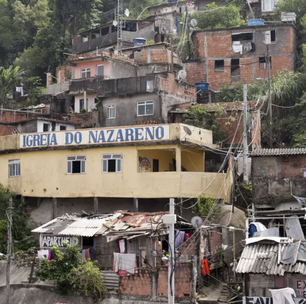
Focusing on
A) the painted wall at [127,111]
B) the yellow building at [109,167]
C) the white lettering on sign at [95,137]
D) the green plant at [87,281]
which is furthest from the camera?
the painted wall at [127,111]

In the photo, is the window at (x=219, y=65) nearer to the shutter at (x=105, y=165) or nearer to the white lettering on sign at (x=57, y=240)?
the shutter at (x=105, y=165)

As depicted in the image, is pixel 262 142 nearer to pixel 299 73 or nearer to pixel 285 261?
pixel 299 73

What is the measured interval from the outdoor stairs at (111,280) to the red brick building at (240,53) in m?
21.6

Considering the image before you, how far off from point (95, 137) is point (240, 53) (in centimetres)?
1629

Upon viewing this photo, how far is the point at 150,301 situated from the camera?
26.8 meters

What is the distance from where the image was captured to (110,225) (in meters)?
29.8

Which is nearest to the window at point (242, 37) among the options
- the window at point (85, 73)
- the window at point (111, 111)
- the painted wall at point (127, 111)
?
the window at point (85, 73)

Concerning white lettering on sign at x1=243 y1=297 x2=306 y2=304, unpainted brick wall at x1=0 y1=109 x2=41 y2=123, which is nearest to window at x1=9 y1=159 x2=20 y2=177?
unpainted brick wall at x1=0 y1=109 x2=41 y2=123

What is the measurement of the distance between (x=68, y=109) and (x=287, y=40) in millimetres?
15302

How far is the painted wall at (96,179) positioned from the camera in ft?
108

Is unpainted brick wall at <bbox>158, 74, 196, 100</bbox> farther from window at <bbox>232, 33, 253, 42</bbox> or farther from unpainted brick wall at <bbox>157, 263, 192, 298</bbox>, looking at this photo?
unpainted brick wall at <bbox>157, 263, 192, 298</bbox>

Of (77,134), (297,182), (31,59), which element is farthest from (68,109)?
(297,182)

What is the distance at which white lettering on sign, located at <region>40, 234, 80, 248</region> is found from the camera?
30.0 meters

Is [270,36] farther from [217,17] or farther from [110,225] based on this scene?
[110,225]
